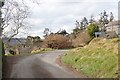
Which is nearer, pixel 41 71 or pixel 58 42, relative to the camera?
pixel 41 71

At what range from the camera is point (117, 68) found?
16719mm

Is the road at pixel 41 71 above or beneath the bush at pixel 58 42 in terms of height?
above

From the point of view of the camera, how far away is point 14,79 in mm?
18562

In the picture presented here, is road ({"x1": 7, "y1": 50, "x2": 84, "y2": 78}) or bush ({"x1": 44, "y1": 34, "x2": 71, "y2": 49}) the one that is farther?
bush ({"x1": 44, "y1": 34, "x2": 71, "y2": 49})

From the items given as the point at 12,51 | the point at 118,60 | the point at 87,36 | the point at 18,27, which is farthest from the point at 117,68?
the point at 12,51

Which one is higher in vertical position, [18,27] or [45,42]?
[18,27]

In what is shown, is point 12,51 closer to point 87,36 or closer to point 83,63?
point 87,36

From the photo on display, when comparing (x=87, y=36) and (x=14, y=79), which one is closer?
(x=14, y=79)

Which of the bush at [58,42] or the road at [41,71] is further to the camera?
the bush at [58,42]

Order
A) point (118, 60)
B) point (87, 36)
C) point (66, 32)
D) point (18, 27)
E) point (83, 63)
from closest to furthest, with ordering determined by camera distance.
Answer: point (118, 60) → point (83, 63) → point (18, 27) → point (87, 36) → point (66, 32)

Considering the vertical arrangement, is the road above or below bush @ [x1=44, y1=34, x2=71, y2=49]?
above

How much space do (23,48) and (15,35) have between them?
1666 cm

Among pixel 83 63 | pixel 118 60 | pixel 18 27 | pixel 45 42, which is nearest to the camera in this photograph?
pixel 118 60

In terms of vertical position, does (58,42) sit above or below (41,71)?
below
